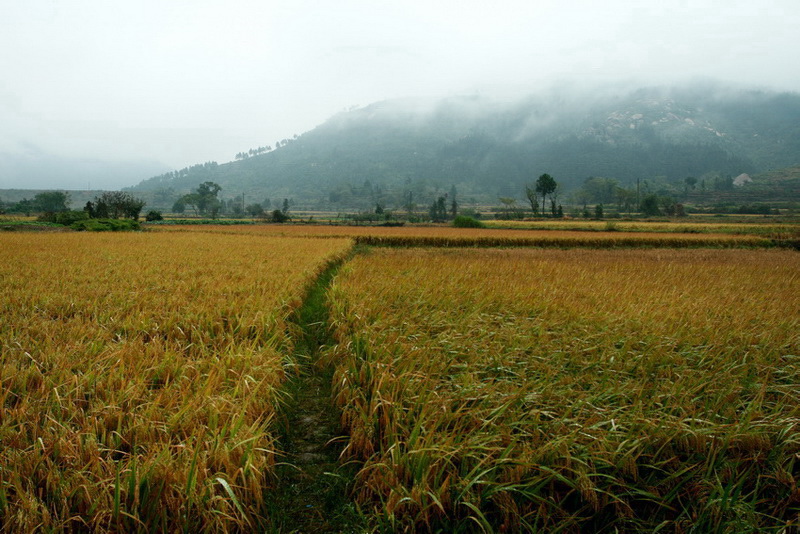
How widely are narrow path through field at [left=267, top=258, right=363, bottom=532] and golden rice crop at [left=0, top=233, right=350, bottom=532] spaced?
20 centimetres

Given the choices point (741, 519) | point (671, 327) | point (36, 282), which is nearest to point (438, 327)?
point (671, 327)

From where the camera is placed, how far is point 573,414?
129 inches

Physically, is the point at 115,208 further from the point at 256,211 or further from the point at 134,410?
the point at 134,410

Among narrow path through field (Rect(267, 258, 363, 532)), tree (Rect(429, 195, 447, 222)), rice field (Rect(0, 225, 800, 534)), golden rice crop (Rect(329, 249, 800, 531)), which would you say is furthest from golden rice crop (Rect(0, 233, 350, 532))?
tree (Rect(429, 195, 447, 222))

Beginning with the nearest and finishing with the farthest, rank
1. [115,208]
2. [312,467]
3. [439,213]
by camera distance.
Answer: [312,467] → [115,208] → [439,213]

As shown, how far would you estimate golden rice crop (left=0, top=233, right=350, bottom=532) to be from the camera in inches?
80.8

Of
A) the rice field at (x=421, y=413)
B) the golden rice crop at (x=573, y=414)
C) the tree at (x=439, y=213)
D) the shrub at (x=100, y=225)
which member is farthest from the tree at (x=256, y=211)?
the golden rice crop at (x=573, y=414)

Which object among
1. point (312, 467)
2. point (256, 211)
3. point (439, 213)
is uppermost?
point (256, 211)

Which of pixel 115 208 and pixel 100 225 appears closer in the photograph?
pixel 100 225

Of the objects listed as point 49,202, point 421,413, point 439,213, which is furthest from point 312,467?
point 49,202

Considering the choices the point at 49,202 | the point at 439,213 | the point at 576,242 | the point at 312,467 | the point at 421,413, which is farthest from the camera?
the point at 49,202

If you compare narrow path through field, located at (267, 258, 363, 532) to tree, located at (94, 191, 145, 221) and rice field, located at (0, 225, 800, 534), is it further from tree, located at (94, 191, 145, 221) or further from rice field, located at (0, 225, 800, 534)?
tree, located at (94, 191, 145, 221)

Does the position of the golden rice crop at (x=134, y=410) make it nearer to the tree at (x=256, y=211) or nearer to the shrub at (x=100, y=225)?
the shrub at (x=100, y=225)

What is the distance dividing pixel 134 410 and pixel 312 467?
4.60ft
